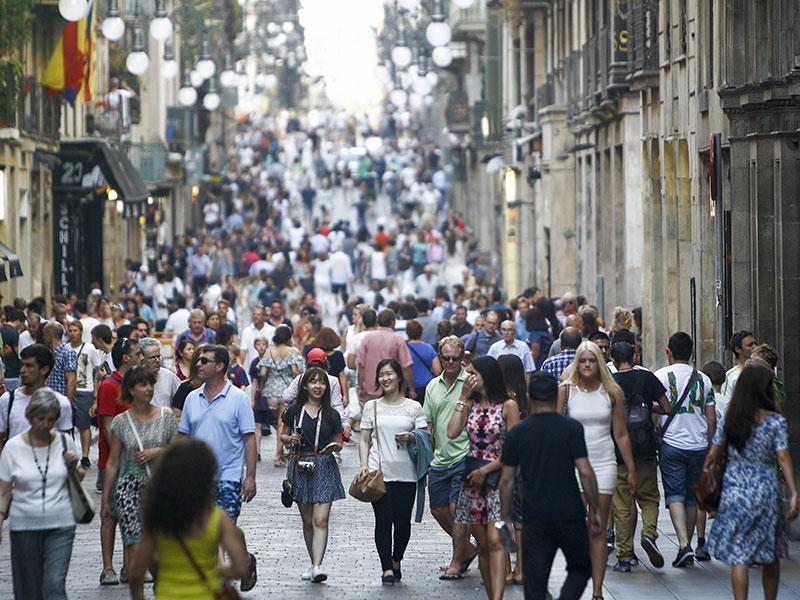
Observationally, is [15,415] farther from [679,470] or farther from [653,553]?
[679,470]

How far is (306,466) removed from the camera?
45.0 ft

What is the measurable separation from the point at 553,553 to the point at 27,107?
26753 mm

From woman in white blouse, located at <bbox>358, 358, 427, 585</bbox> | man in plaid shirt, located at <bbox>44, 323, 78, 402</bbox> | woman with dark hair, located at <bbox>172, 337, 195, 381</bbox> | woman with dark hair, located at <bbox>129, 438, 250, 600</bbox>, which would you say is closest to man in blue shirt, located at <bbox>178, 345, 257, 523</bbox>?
woman in white blouse, located at <bbox>358, 358, 427, 585</bbox>

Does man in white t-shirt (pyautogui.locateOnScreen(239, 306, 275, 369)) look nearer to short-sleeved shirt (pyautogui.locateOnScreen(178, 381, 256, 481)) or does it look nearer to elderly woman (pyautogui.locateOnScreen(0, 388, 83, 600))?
short-sleeved shirt (pyautogui.locateOnScreen(178, 381, 256, 481))

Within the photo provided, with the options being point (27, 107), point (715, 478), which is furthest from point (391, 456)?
point (27, 107)

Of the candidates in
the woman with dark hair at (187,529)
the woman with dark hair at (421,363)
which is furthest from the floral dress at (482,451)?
the woman with dark hair at (421,363)

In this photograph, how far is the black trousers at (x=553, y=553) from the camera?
10.6m

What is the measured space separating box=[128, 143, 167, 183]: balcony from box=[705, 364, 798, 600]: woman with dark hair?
144 feet

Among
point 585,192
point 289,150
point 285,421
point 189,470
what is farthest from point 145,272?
point 289,150

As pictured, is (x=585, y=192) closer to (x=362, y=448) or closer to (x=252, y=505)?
(x=252, y=505)

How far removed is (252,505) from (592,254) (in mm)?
18574

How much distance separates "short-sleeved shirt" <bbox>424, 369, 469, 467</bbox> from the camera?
13406 mm

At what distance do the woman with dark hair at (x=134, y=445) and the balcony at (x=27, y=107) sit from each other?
1829cm

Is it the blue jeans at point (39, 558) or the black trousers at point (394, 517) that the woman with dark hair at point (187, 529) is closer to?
the blue jeans at point (39, 558)
